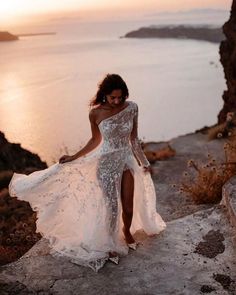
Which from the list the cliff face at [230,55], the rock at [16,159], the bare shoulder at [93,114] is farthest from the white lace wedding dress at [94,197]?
the cliff face at [230,55]

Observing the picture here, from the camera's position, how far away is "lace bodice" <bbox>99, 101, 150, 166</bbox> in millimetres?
4968

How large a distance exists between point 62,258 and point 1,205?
22.3 feet

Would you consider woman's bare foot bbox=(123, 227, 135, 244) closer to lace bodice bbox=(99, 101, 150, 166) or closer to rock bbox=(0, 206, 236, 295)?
rock bbox=(0, 206, 236, 295)

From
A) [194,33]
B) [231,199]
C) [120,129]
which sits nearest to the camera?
[120,129]

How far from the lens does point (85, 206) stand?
523 centimetres

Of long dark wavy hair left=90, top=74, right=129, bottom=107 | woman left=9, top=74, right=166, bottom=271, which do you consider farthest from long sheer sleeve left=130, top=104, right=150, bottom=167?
long dark wavy hair left=90, top=74, right=129, bottom=107

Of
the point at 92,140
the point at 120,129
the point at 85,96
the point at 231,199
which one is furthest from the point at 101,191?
the point at 85,96

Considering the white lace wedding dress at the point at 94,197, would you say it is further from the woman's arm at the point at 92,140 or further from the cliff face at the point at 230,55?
the cliff face at the point at 230,55

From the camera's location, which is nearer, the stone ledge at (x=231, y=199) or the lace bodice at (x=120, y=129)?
the lace bodice at (x=120, y=129)

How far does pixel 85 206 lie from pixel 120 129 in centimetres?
97

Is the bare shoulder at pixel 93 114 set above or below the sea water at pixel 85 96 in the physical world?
above

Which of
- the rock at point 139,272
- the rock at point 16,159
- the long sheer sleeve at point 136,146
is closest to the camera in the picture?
the rock at point 139,272

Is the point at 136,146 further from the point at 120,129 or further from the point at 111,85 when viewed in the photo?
the point at 111,85

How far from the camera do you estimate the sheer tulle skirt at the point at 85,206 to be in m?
5.06
